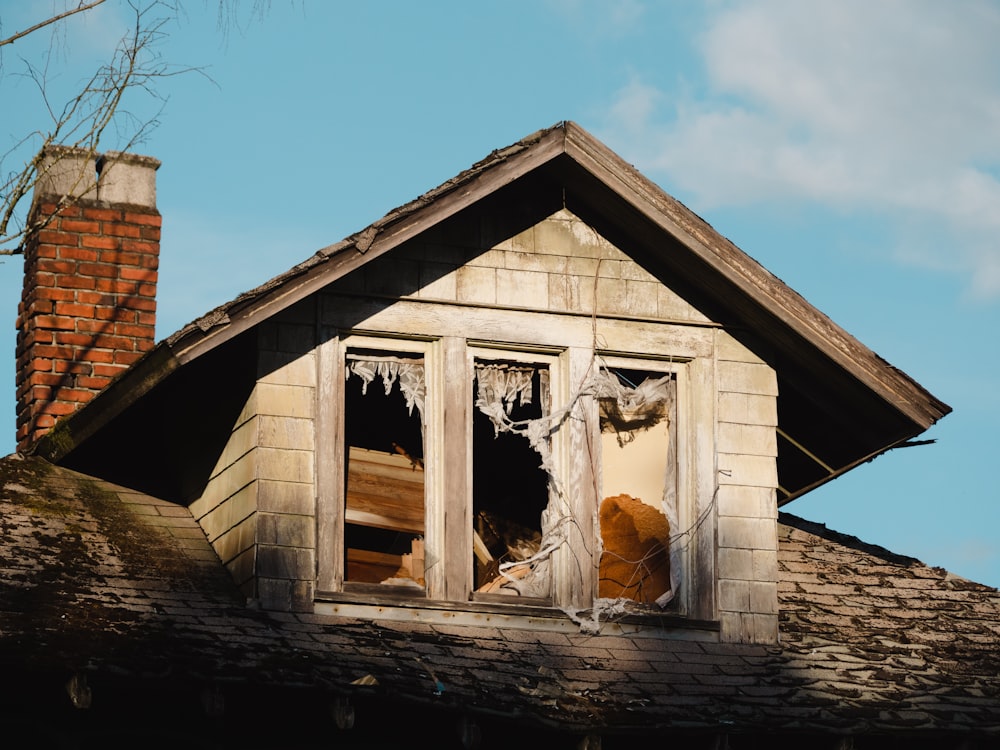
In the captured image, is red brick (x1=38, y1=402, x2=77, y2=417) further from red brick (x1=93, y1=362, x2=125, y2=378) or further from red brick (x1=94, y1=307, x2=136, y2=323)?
red brick (x1=94, y1=307, x2=136, y2=323)

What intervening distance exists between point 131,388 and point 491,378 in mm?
2345

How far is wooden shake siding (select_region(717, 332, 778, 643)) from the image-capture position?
1169 centimetres

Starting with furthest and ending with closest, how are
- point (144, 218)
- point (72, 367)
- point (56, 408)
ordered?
point (144, 218)
point (72, 367)
point (56, 408)

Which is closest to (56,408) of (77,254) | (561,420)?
(77,254)

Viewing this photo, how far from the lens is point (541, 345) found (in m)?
11.8

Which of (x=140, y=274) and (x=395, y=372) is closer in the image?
(x=395, y=372)

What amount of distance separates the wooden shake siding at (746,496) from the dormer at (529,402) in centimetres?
1

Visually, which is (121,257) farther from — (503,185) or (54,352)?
(503,185)

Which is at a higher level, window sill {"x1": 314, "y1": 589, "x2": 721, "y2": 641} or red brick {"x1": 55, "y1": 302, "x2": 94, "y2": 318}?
red brick {"x1": 55, "y1": 302, "x2": 94, "y2": 318}

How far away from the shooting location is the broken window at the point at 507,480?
11.9 metres

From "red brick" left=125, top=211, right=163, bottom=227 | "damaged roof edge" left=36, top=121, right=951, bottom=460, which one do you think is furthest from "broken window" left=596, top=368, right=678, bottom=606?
"red brick" left=125, top=211, right=163, bottom=227

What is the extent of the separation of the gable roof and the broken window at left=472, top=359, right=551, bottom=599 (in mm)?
1136

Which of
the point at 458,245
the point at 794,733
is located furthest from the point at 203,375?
the point at 794,733

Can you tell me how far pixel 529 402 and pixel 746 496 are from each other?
1.56 metres
